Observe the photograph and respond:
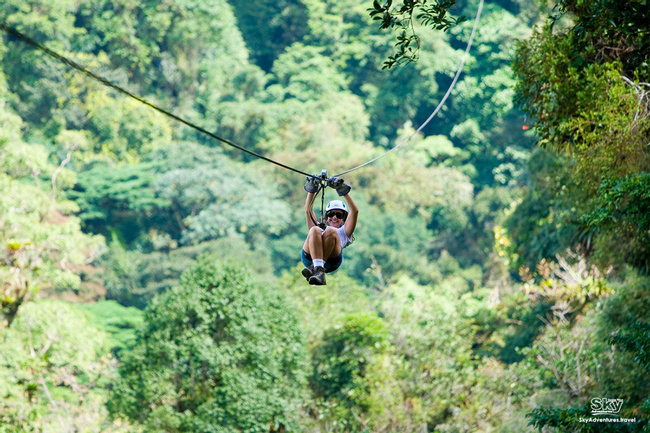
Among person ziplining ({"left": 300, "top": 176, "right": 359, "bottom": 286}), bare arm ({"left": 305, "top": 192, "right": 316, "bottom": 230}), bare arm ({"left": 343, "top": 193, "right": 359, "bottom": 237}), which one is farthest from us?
bare arm ({"left": 305, "top": 192, "right": 316, "bottom": 230})

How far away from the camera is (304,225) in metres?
34.4

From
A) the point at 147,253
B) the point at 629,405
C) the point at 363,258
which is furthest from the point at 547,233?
the point at 147,253

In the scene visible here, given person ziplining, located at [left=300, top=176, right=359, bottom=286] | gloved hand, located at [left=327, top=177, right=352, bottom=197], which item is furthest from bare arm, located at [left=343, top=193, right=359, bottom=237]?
gloved hand, located at [left=327, top=177, right=352, bottom=197]

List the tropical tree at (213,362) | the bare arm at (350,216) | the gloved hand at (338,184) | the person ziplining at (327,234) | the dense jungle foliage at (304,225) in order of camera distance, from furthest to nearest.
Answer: the tropical tree at (213,362) → the dense jungle foliage at (304,225) → the bare arm at (350,216) → the person ziplining at (327,234) → the gloved hand at (338,184)

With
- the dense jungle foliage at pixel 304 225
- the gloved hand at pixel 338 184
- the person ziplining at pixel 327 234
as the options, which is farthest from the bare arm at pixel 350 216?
the dense jungle foliage at pixel 304 225

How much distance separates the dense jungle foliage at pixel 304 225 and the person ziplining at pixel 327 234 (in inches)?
79.5

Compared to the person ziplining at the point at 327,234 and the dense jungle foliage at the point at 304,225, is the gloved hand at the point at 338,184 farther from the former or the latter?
the dense jungle foliage at the point at 304,225

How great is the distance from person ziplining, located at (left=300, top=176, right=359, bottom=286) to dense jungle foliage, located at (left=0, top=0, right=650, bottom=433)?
2.02m

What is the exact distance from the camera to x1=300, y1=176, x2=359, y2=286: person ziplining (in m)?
6.14

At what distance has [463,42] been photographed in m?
46.3

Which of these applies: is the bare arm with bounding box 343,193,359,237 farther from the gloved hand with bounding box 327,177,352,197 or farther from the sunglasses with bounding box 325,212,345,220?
the gloved hand with bounding box 327,177,352,197

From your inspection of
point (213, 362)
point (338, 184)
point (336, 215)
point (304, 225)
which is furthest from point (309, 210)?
point (304, 225)

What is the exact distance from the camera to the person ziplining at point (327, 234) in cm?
614

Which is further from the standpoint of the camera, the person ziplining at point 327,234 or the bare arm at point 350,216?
the bare arm at point 350,216
